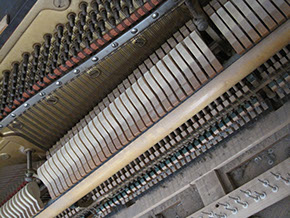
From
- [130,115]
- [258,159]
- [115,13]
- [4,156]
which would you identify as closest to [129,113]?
[130,115]

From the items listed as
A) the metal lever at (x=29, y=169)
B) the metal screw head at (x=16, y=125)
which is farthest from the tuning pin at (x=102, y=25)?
the metal lever at (x=29, y=169)

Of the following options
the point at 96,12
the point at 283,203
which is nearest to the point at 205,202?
the point at 283,203

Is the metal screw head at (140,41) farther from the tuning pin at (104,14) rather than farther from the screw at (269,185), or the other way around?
the screw at (269,185)

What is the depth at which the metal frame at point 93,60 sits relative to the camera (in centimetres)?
265

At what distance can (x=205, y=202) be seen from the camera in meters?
3.06

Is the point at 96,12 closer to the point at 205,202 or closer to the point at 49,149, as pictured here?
the point at 49,149

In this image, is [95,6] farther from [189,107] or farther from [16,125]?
[16,125]

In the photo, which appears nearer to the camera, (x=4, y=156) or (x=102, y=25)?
(x=102, y=25)

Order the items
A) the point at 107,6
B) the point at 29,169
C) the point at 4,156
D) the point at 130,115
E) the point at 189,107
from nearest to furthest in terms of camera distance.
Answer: the point at 189,107 < the point at 107,6 < the point at 130,115 < the point at 29,169 < the point at 4,156

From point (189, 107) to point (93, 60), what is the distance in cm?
82

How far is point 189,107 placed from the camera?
8.52 ft

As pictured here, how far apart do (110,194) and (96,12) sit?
1.50 meters

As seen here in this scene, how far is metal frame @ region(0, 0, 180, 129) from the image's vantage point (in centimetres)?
265

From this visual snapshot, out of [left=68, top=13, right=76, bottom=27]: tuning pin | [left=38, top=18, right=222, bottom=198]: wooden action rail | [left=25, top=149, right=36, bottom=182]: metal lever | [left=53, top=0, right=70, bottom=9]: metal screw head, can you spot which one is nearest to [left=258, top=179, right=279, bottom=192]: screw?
[left=38, top=18, right=222, bottom=198]: wooden action rail
